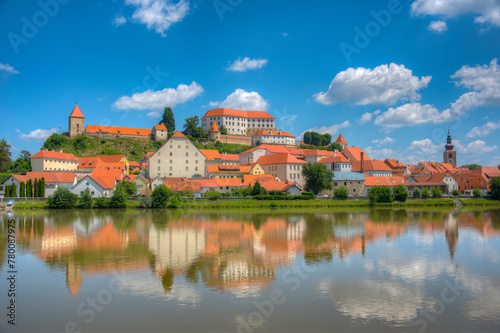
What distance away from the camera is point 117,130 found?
86062 mm

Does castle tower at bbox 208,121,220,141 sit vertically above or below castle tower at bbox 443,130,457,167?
above

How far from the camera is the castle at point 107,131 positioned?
271 ft

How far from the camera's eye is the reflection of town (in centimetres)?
1440

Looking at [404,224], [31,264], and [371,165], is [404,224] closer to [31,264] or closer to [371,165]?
[31,264]

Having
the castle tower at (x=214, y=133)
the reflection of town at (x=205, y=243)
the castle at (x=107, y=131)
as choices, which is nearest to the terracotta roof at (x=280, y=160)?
the castle tower at (x=214, y=133)

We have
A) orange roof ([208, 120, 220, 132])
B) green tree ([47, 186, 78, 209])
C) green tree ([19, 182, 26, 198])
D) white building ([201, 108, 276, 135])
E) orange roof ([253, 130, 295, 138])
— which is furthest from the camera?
white building ([201, 108, 276, 135])

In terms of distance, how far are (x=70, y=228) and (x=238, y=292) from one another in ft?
62.8

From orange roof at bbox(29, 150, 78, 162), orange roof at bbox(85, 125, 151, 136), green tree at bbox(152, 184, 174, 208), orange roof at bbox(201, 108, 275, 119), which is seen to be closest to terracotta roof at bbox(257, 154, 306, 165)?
green tree at bbox(152, 184, 174, 208)

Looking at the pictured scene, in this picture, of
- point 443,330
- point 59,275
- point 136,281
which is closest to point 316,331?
point 443,330

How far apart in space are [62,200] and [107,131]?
1778 inches

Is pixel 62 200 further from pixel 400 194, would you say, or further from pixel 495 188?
pixel 495 188

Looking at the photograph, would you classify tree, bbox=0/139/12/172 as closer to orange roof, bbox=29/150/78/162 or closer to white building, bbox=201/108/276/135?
orange roof, bbox=29/150/78/162

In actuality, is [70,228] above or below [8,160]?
below

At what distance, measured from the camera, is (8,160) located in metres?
62.7
